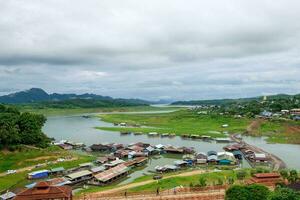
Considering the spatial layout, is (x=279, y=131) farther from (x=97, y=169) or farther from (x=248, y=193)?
(x=248, y=193)

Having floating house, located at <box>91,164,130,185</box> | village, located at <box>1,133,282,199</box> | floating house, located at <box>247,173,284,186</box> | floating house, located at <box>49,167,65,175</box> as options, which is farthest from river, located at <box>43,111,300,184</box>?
floating house, located at <box>247,173,284,186</box>

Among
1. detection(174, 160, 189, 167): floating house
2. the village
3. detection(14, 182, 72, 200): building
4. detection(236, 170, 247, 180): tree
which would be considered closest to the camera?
detection(14, 182, 72, 200): building

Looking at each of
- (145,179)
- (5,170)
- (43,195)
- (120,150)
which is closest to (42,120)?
(120,150)

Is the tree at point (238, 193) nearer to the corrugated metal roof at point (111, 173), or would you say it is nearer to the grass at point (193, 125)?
the corrugated metal roof at point (111, 173)

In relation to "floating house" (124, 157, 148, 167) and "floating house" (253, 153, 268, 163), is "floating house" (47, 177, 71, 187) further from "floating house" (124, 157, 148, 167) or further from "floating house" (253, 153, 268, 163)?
"floating house" (253, 153, 268, 163)

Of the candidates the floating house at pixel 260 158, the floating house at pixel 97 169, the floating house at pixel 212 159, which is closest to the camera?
the floating house at pixel 97 169

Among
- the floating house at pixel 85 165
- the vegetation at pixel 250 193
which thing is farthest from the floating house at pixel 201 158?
the vegetation at pixel 250 193

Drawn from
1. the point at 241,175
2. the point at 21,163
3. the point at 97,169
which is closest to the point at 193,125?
the point at 97,169
